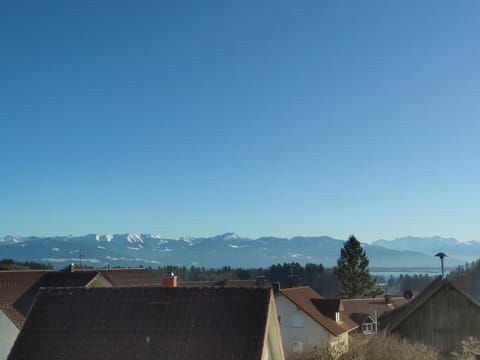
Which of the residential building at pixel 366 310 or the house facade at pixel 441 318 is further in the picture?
the residential building at pixel 366 310

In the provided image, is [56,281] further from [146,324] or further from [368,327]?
[368,327]

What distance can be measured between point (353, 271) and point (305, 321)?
43.0m

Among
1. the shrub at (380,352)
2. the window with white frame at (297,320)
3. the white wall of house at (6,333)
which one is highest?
the window with white frame at (297,320)

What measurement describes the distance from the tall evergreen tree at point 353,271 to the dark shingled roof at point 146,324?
214 ft

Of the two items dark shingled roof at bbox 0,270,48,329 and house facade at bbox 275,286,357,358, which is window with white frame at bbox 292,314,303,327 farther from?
dark shingled roof at bbox 0,270,48,329

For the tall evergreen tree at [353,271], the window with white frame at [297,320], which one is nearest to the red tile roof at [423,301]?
the window with white frame at [297,320]

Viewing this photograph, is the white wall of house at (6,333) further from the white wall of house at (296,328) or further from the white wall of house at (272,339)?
the white wall of house at (296,328)

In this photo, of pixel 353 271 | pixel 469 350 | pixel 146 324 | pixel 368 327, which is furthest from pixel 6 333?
pixel 353 271

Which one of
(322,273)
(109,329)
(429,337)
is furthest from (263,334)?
(322,273)

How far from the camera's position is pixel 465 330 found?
3070cm

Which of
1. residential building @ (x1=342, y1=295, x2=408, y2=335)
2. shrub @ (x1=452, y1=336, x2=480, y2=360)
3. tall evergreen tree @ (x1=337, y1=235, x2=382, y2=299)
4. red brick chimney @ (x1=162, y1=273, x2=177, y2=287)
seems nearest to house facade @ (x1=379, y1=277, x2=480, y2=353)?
shrub @ (x1=452, y1=336, x2=480, y2=360)

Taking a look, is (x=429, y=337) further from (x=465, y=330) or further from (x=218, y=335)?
(x=218, y=335)

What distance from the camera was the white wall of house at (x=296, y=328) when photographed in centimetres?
4672

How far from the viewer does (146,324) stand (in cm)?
2430
